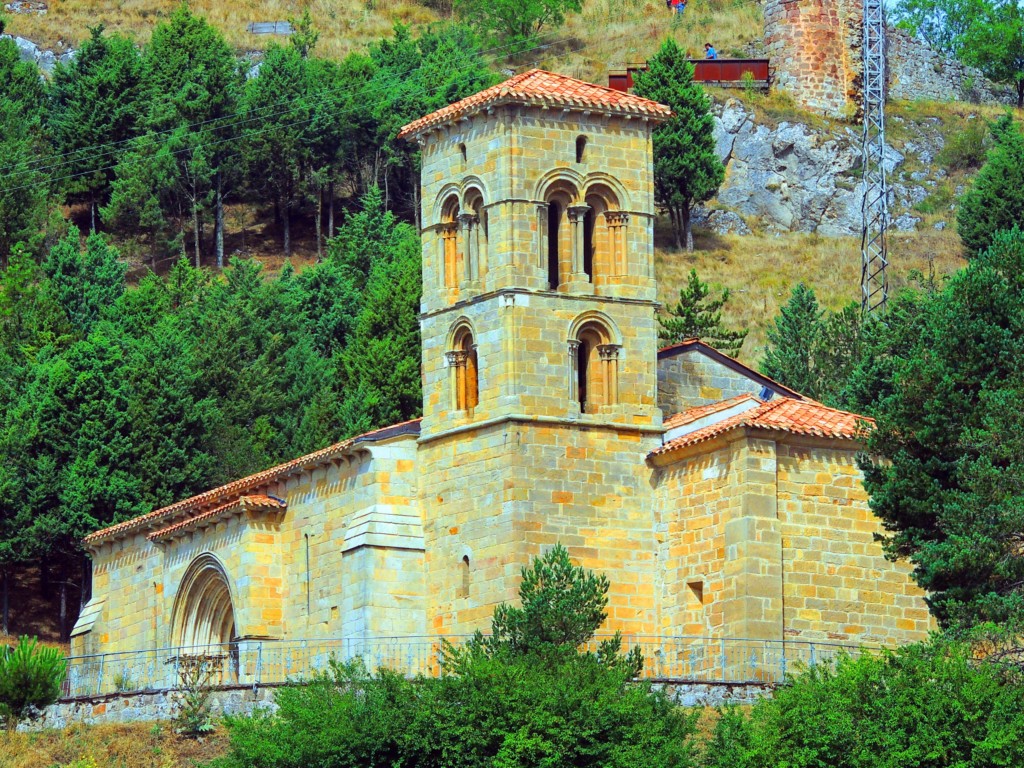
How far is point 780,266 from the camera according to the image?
313 feet

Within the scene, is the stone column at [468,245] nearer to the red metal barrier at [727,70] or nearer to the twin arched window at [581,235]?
the twin arched window at [581,235]

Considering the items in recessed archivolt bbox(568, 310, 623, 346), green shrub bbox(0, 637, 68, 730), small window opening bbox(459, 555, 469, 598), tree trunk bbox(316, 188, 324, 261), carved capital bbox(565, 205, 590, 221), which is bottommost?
green shrub bbox(0, 637, 68, 730)

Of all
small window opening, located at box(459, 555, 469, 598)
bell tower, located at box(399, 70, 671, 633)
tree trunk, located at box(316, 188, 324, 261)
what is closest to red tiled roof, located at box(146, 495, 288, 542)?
bell tower, located at box(399, 70, 671, 633)

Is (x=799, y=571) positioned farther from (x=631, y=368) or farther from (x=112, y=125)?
(x=112, y=125)

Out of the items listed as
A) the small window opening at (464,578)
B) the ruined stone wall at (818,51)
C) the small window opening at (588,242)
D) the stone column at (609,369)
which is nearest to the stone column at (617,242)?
the small window opening at (588,242)

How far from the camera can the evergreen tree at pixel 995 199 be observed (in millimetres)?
86875

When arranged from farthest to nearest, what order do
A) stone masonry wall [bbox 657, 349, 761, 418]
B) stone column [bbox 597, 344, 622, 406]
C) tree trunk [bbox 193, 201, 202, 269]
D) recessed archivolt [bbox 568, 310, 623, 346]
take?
tree trunk [bbox 193, 201, 202, 269] → stone masonry wall [bbox 657, 349, 761, 418] → stone column [bbox 597, 344, 622, 406] → recessed archivolt [bbox 568, 310, 623, 346]

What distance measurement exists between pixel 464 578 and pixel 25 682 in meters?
9.18

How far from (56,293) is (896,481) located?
43.4m

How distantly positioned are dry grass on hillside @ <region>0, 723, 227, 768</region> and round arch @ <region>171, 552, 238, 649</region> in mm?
8061

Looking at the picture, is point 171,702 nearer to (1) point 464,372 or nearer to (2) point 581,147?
(1) point 464,372

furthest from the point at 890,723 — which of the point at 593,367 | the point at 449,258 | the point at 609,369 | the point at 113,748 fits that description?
the point at 449,258

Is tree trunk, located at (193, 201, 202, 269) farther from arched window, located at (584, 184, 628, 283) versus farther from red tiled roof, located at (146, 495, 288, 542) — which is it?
arched window, located at (584, 184, 628, 283)

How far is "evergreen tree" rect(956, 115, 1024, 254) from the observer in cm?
8688
